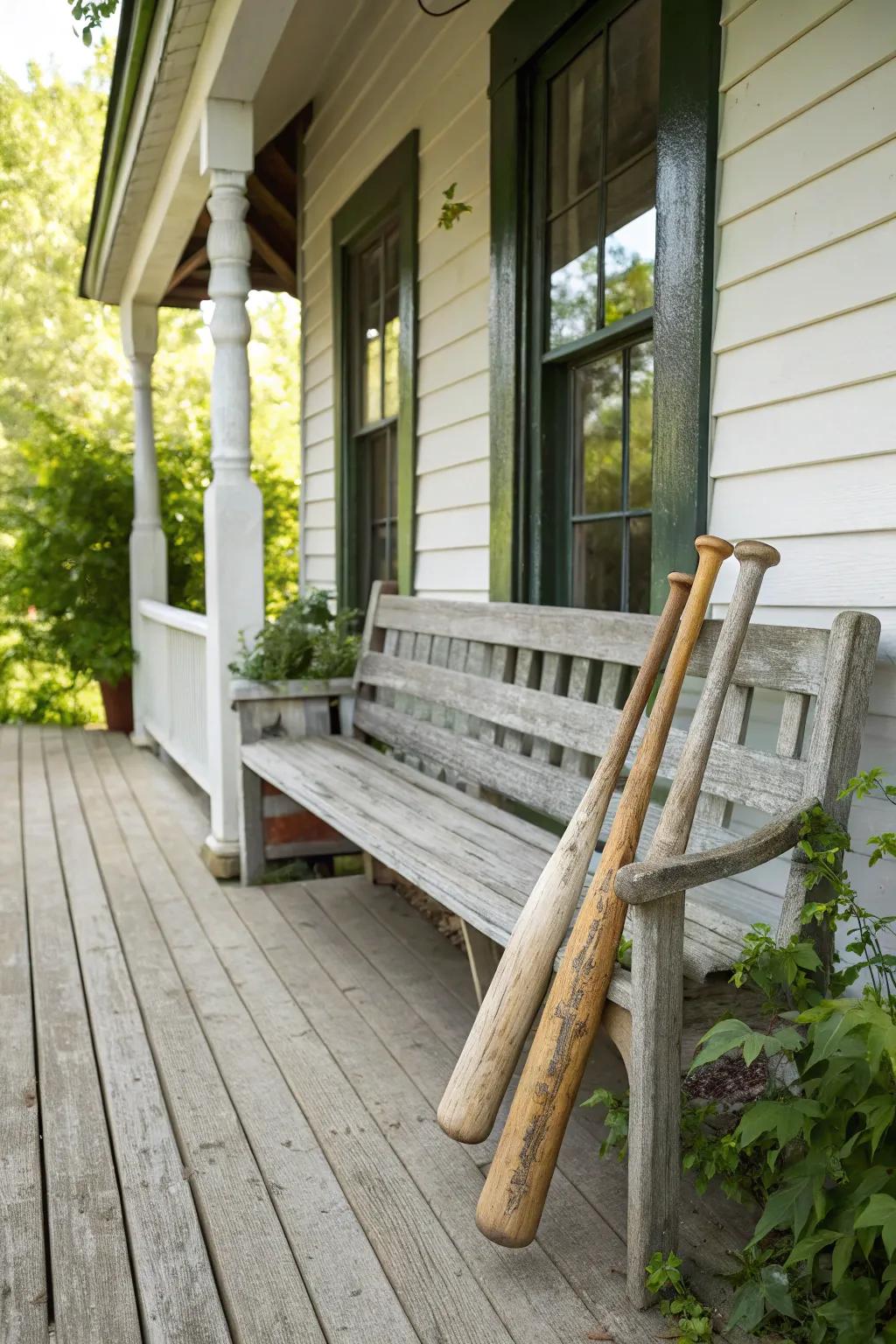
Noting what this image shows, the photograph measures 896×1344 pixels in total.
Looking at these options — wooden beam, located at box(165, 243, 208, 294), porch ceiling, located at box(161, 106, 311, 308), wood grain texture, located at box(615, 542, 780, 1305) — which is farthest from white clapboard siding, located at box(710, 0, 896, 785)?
wooden beam, located at box(165, 243, 208, 294)

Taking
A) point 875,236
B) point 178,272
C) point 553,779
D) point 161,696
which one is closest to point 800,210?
point 875,236

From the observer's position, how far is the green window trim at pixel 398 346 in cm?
461

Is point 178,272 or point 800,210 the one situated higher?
point 178,272

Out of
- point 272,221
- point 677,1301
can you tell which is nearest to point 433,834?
point 677,1301

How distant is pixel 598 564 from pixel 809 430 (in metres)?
1.08

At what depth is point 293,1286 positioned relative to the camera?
6.04ft

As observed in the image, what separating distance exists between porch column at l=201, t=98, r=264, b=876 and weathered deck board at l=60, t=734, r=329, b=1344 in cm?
85

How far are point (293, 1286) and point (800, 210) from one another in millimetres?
2271

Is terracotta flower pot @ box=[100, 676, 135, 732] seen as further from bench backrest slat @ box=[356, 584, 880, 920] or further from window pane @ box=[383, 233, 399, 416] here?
bench backrest slat @ box=[356, 584, 880, 920]

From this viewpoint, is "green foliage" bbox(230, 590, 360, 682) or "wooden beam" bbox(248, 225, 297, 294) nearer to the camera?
"green foliage" bbox(230, 590, 360, 682)

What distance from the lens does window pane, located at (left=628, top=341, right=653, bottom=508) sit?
121 inches

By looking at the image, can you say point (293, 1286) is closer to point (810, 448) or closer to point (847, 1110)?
point (847, 1110)

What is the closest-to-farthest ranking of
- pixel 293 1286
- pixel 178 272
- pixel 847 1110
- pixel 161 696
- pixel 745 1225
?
pixel 847 1110, pixel 293 1286, pixel 745 1225, pixel 161 696, pixel 178 272

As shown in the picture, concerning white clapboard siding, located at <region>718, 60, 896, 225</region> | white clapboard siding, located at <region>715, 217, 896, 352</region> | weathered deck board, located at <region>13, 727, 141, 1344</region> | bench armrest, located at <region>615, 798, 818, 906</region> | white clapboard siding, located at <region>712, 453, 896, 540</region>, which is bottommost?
weathered deck board, located at <region>13, 727, 141, 1344</region>
